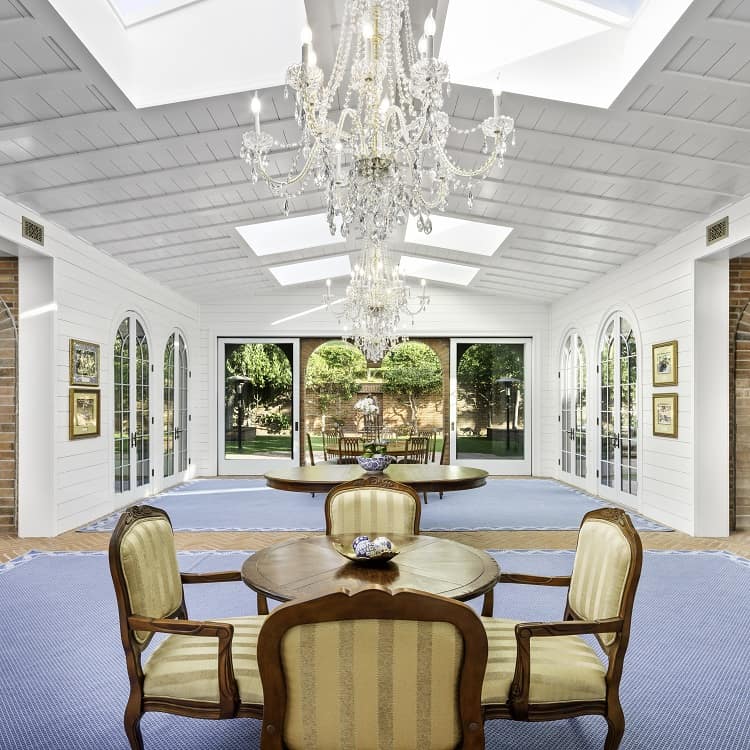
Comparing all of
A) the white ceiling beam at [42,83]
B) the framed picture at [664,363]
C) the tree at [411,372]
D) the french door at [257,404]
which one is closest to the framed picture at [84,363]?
the white ceiling beam at [42,83]

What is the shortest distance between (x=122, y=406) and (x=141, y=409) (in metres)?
0.67

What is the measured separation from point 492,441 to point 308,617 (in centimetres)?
1057

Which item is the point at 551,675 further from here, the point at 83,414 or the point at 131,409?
the point at 131,409

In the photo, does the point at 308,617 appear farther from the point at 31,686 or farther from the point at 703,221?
the point at 703,221

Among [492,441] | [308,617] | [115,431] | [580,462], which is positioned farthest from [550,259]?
[308,617]

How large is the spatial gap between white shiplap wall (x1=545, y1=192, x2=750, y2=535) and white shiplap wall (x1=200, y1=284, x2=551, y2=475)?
3245mm

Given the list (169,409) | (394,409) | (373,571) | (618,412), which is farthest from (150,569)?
(394,409)

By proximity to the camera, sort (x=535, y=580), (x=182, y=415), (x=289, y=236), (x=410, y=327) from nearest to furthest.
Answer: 1. (x=535, y=580)
2. (x=289, y=236)
3. (x=182, y=415)
4. (x=410, y=327)

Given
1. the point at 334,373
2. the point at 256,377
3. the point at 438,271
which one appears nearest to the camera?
the point at 438,271

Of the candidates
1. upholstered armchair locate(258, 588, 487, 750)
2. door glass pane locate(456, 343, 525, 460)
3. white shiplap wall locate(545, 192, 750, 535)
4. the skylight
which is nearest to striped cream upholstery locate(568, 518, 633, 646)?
upholstered armchair locate(258, 588, 487, 750)

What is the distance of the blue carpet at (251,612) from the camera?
8.57 ft

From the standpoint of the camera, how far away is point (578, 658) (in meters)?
2.32

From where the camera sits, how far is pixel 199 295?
Answer: 10953mm

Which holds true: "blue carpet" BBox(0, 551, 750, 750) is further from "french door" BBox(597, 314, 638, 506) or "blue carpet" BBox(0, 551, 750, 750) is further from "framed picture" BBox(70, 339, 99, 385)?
"french door" BBox(597, 314, 638, 506)
